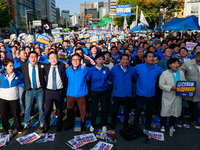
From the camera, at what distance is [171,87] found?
3.91 meters

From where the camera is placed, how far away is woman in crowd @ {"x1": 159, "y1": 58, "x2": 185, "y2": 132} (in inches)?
156

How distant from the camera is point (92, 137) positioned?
13.5 feet

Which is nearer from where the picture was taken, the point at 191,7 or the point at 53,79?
the point at 53,79

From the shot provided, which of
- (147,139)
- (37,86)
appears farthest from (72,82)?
(147,139)

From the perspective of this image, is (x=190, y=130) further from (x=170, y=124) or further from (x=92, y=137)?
(x=92, y=137)

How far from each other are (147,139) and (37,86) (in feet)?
9.74

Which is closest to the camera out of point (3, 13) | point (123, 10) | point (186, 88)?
point (186, 88)

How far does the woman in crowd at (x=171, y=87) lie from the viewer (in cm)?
397

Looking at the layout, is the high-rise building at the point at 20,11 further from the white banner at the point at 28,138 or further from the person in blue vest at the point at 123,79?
the person in blue vest at the point at 123,79

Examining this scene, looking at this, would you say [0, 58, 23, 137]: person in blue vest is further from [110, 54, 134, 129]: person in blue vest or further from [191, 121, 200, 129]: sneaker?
[191, 121, 200, 129]: sneaker

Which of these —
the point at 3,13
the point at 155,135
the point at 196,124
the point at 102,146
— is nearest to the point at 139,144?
the point at 155,135

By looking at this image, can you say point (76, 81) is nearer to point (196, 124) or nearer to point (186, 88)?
point (186, 88)

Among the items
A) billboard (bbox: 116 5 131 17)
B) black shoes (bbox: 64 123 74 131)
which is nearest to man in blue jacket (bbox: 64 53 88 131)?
black shoes (bbox: 64 123 74 131)

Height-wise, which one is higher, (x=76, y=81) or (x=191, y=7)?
(x=191, y=7)
